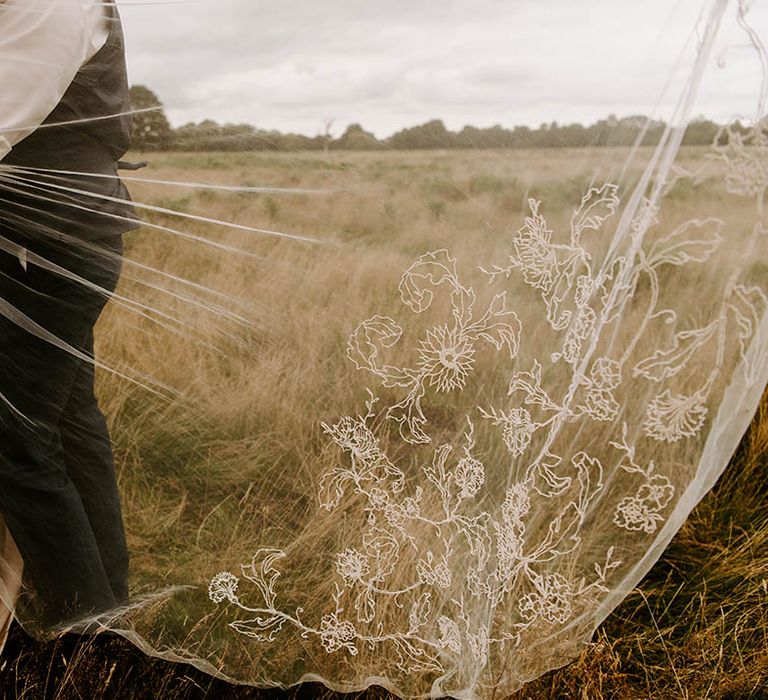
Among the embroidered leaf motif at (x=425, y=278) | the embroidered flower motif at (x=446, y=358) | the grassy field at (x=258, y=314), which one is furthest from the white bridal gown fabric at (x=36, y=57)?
the embroidered flower motif at (x=446, y=358)

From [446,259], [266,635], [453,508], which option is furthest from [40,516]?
[446,259]

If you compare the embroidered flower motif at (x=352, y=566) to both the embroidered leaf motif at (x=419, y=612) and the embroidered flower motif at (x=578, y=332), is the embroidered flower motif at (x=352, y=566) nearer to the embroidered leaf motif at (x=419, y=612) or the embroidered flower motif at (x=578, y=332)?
the embroidered leaf motif at (x=419, y=612)

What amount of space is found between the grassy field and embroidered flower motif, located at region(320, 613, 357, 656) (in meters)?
0.19

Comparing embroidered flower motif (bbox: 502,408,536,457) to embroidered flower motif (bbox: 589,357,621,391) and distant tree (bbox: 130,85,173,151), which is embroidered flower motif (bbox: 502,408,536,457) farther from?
distant tree (bbox: 130,85,173,151)

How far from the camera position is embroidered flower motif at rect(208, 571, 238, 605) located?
183 cm

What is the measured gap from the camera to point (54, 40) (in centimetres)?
139

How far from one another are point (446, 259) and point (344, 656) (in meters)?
0.97

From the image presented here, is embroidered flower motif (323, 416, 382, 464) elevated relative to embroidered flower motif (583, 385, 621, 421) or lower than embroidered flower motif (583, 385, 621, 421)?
lower

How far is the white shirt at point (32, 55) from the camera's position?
138 cm

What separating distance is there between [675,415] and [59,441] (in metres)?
1.32

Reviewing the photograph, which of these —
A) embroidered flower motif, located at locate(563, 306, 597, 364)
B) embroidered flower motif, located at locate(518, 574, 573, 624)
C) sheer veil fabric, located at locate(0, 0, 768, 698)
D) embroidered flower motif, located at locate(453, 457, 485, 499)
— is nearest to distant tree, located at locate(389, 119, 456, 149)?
sheer veil fabric, located at locate(0, 0, 768, 698)

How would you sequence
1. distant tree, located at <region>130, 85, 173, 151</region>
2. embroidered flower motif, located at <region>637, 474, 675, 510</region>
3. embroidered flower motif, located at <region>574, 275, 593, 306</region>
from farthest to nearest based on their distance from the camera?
embroidered flower motif, located at <region>637, 474, 675, 510</region> < embroidered flower motif, located at <region>574, 275, 593, 306</region> < distant tree, located at <region>130, 85, 173, 151</region>

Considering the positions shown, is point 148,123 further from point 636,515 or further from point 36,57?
point 636,515

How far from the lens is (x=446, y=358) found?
1678 mm
